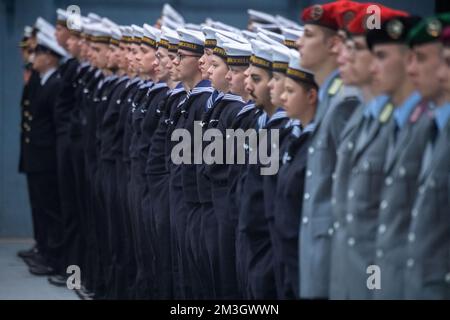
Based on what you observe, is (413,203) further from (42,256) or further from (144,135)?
(42,256)

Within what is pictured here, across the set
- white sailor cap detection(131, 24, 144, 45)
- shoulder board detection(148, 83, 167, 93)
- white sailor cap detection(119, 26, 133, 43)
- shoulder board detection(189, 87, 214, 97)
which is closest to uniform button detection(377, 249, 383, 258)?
shoulder board detection(189, 87, 214, 97)

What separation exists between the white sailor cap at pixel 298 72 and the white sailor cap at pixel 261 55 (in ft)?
1.41

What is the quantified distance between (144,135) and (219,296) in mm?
1715

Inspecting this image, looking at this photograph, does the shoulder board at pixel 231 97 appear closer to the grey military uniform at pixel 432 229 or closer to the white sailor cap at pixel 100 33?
the grey military uniform at pixel 432 229

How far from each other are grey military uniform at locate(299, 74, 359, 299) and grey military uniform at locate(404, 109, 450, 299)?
23.6 inches

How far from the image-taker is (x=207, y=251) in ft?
20.9

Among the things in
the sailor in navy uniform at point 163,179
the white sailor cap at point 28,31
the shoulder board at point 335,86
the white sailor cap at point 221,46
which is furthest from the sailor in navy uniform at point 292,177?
the white sailor cap at point 28,31

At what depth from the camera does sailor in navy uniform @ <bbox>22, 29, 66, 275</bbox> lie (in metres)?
10.2

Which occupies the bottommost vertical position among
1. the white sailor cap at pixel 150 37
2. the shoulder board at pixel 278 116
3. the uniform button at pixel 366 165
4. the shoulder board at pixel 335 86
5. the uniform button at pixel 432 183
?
the uniform button at pixel 432 183

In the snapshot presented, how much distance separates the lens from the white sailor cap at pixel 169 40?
7281mm

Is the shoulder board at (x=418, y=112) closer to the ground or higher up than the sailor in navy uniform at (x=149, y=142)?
higher up

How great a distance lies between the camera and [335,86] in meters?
4.70

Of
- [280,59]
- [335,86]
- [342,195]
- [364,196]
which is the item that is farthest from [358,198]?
[280,59]

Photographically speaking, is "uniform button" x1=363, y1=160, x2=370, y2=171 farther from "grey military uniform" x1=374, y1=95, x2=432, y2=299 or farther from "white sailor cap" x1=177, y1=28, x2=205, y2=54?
"white sailor cap" x1=177, y1=28, x2=205, y2=54
